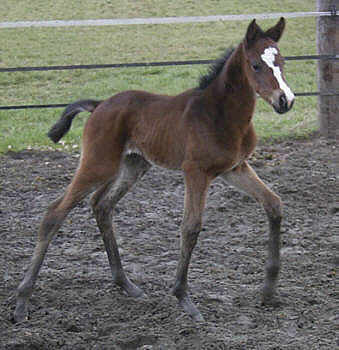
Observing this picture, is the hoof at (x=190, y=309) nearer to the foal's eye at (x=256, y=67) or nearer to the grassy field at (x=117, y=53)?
the foal's eye at (x=256, y=67)

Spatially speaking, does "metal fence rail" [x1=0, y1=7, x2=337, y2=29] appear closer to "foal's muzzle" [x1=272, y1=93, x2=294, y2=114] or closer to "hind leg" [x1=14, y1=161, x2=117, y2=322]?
"hind leg" [x1=14, y1=161, x2=117, y2=322]

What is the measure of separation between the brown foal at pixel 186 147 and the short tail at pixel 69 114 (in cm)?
1

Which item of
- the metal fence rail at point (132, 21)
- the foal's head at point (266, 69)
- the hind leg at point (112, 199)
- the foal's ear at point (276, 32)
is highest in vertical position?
the foal's ear at point (276, 32)

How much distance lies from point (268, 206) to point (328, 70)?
175 inches

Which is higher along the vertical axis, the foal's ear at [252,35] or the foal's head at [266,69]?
the foal's ear at [252,35]

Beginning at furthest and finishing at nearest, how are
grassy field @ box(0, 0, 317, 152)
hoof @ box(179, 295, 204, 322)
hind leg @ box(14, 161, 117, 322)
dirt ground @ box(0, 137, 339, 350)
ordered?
grassy field @ box(0, 0, 317, 152)
hind leg @ box(14, 161, 117, 322)
hoof @ box(179, 295, 204, 322)
dirt ground @ box(0, 137, 339, 350)

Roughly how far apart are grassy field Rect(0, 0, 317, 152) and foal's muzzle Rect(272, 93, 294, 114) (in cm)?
484

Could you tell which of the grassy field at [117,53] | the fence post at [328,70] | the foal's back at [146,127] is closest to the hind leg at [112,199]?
the foal's back at [146,127]

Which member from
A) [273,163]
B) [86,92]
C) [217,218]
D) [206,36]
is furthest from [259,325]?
[206,36]

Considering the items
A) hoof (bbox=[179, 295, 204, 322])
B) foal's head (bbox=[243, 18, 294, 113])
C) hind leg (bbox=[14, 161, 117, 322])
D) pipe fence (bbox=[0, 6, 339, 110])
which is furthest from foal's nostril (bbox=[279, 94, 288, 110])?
pipe fence (bbox=[0, 6, 339, 110])

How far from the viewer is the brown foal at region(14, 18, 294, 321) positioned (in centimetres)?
378

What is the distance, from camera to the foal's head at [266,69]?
11.2 feet

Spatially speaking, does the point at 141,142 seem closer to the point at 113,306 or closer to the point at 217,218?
the point at 113,306

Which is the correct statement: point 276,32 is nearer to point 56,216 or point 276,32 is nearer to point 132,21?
point 56,216
